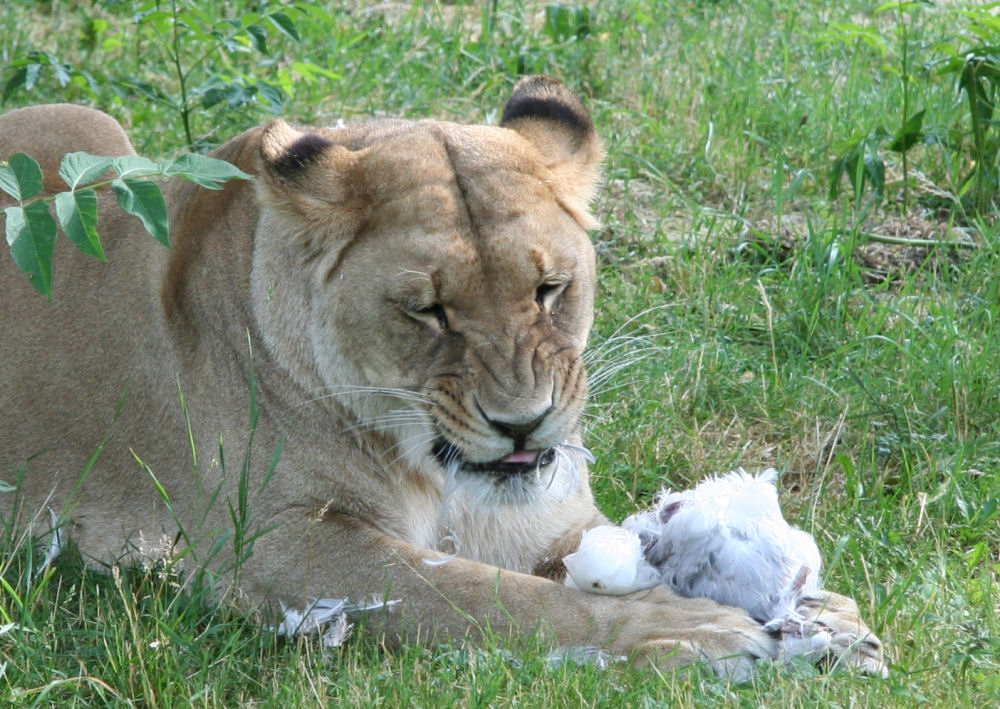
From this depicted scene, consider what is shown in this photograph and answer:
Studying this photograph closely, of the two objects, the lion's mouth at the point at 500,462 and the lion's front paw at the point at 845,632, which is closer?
the lion's front paw at the point at 845,632

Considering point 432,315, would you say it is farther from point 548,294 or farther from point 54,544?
point 54,544

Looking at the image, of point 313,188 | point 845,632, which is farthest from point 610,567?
point 313,188

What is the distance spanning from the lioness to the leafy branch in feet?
1.80

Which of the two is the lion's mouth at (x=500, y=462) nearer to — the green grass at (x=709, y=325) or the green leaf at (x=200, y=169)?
the green grass at (x=709, y=325)

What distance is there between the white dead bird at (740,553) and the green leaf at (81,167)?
1439mm

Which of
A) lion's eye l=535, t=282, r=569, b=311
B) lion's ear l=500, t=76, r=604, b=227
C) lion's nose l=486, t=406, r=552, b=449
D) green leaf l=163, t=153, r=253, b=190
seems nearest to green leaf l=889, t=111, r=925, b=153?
lion's ear l=500, t=76, r=604, b=227

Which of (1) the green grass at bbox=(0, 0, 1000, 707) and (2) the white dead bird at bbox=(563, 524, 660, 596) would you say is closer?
(1) the green grass at bbox=(0, 0, 1000, 707)

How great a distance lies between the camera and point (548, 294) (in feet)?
10.5

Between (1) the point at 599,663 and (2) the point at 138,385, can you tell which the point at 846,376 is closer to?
(1) the point at 599,663

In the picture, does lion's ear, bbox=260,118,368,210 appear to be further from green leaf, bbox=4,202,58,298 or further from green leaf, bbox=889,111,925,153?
green leaf, bbox=889,111,925,153

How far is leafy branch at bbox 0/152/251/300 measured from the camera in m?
2.55

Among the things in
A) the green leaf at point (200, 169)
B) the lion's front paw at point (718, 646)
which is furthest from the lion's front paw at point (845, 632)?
the green leaf at point (200, 169)

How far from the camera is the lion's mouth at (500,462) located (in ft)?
10.4

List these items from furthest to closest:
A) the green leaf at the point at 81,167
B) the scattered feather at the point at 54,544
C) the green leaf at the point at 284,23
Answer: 1. the green leaf at the point at 284,23
2. the scattered feather at the point at 54,544
3. the green leaf at the point at 81,167
